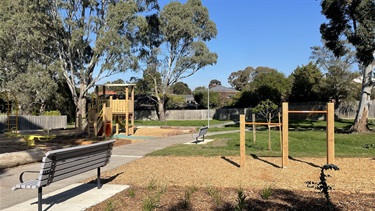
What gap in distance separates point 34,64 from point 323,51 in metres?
32.7

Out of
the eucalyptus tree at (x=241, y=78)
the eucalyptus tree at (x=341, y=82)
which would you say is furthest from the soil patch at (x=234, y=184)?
the eucalyptus tree at (x=241, y=78)

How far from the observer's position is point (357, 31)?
63.5 feet

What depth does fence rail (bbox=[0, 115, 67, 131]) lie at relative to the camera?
1057 inches

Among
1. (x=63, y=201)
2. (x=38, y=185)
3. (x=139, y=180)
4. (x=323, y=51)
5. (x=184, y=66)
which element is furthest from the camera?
(x=184, y=66)

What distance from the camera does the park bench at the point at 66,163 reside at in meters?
4.87

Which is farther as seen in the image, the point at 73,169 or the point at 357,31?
the point at 357,31

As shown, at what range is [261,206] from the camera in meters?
→ 4.99

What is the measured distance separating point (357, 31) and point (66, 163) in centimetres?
1858

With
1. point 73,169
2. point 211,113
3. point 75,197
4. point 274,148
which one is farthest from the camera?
point 211,113

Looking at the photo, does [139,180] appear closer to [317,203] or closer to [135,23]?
[317,203]

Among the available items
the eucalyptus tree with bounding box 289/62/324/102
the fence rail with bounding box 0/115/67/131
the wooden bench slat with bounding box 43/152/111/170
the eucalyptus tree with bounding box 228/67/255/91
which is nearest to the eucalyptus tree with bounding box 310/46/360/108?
the eucalyptus tree with bounding box 289/62/324/102


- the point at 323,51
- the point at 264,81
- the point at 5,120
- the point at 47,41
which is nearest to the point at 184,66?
the point at 264,81

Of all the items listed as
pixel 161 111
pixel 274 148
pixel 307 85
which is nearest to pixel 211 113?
pixel 161 111

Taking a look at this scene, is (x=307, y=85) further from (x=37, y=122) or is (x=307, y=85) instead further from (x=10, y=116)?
(x=10, y=116)
